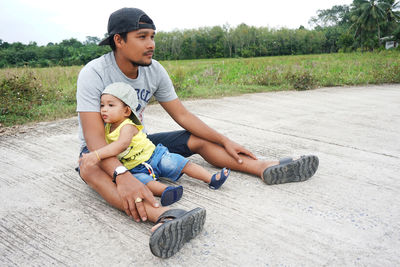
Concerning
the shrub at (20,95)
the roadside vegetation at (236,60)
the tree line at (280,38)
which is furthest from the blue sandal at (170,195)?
the tree line at (280,38)

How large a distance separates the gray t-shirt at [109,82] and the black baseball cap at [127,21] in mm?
220

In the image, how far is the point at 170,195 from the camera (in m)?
1.96

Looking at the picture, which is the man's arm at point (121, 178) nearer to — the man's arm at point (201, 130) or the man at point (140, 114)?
the man at point (140, 114)

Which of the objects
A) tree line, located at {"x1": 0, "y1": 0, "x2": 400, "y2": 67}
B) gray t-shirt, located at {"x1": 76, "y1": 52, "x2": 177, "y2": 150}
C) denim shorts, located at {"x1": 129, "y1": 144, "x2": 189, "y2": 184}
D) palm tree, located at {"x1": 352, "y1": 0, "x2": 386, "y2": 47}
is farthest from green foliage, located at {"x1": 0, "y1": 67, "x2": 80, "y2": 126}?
palm tree, located at {"x1": 352, "y1": 0, "x2": 386, "y2": 47}

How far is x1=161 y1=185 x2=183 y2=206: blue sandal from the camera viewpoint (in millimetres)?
1920

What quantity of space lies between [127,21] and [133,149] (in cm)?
80

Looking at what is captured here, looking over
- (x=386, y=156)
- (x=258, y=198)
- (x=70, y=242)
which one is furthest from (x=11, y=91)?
(x=386, y=156)

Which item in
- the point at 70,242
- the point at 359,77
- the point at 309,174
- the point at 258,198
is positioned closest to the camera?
the point at 70,242

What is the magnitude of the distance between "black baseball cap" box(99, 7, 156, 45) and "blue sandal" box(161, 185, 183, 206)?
3.32 feet

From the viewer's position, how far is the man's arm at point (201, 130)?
246 cm

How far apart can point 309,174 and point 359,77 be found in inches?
261

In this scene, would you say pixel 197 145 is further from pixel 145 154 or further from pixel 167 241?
pixel 167 241

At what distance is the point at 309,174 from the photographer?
7.81ft

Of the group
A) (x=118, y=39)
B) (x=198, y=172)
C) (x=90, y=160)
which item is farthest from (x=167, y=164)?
(x=118, y=39)
